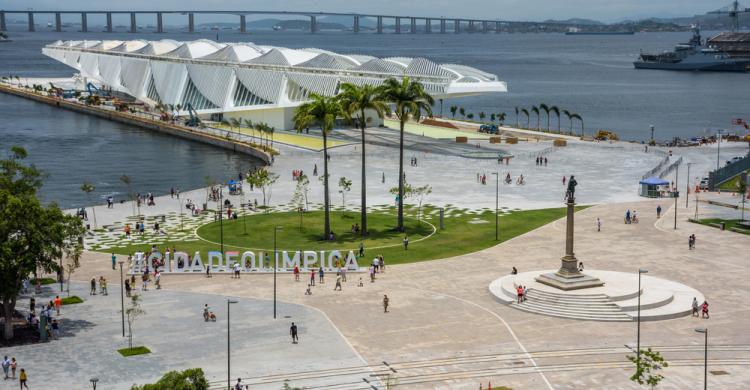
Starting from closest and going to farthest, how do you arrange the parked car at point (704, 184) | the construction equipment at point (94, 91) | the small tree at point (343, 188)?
the small tree at point (343, 188)
the parked car at point (704, 184)
the construction equipment at point (94, 91)

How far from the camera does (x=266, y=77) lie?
13150cm

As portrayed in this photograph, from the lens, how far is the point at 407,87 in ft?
224

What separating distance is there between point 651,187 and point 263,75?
207ft

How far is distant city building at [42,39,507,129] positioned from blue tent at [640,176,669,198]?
30129 millimetres

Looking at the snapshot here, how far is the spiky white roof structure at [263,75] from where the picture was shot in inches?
4631

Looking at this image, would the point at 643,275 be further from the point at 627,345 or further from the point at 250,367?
the point at 250,367

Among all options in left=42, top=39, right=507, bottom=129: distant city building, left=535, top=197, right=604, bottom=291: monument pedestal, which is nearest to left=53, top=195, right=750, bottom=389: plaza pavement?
left=535, top=197, right=604, bottom=291: monument pedestal

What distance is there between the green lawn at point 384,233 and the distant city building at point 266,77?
107 feet

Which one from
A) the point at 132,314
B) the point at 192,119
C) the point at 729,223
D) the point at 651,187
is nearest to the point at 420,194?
the point at 651,187

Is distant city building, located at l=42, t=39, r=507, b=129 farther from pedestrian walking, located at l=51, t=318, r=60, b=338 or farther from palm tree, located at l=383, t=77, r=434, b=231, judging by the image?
pedestrian walking, located at l=51, t=318, r=60, b=338

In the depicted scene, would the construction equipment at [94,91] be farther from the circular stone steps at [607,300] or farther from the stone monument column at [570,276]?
the stone monument column at [570,276]

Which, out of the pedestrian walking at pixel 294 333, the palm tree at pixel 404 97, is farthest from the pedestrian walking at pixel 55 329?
the palm tree at pixel 404 97

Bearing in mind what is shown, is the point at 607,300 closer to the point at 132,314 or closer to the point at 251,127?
the point at 132,314

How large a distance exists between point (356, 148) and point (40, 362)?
6970 cm
